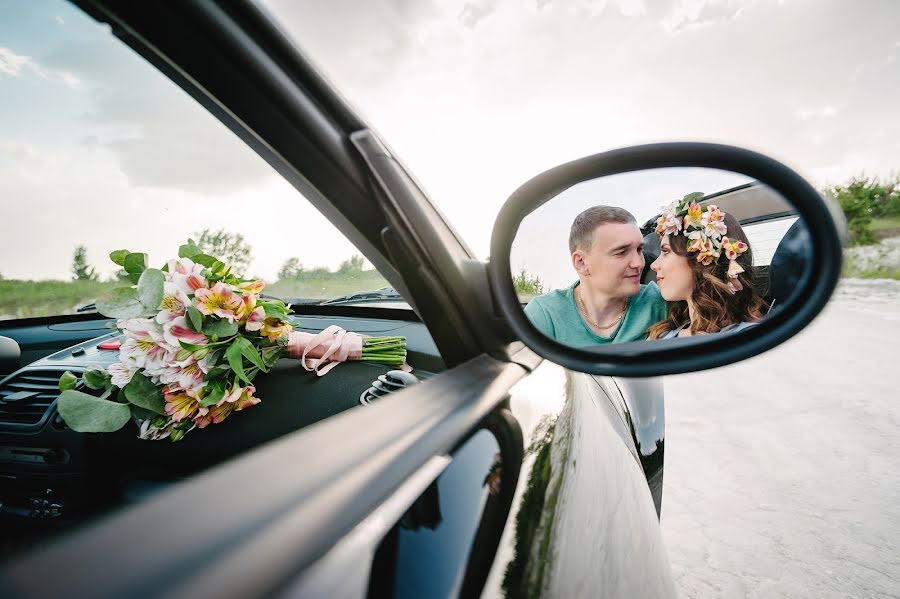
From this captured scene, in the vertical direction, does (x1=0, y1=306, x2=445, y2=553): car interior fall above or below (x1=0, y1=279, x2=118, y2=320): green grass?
below

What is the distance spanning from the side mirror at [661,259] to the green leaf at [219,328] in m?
0.84

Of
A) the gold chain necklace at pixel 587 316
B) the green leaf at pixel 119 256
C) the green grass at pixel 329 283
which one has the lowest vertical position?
the gold chain necklace at pixel 587 316

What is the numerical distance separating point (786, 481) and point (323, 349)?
430cm

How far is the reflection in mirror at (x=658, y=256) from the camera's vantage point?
1.05 metres

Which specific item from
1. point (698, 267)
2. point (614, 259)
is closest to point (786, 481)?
point (698, 267)

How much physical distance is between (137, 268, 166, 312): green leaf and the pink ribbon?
1.78 feet

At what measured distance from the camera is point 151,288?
4.53 ft

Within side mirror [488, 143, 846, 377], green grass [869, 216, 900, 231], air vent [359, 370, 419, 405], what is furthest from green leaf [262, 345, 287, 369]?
A: green grass [869, 216, 900, 231]

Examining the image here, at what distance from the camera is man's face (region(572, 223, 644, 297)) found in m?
1.04

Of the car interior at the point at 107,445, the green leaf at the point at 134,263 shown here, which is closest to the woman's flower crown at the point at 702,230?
the car interior at the point at 107,445

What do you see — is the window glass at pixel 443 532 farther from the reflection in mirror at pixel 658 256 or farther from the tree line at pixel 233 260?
the tree line at pixel 233 260

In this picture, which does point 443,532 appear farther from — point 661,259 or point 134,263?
point 134,263

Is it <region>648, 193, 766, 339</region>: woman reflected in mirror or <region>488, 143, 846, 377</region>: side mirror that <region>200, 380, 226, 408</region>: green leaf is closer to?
<region>488, 143, 846, 377</region>: side mirror

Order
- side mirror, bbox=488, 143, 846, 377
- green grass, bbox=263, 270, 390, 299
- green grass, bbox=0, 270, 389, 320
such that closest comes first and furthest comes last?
side mirror, bbox=488, 143, 846, 377
green grass, bbox=0, 270, 389, 320
green grass, bbox=263, 270, 390, 299
